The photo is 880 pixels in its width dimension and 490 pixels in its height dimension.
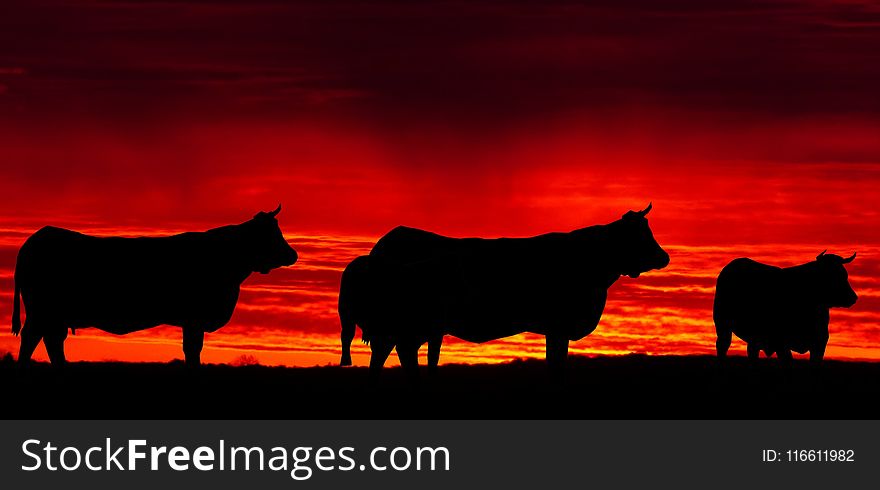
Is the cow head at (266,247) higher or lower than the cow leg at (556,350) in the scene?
higher

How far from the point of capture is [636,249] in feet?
84.9

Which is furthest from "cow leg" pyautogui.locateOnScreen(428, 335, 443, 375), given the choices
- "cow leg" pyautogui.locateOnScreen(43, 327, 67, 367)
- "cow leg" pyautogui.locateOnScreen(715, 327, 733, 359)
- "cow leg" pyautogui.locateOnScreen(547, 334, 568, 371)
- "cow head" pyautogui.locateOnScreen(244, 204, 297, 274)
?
"cow leg" pyautogui.locateOnScreen(715, 327, 733, 359)

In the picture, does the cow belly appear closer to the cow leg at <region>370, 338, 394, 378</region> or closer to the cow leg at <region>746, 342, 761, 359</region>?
the cow leg at <region>370, 338, 394, 378</region>

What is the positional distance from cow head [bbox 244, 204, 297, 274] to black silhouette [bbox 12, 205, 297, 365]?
0.05ft

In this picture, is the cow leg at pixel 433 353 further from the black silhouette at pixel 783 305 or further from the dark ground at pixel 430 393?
the black silhouette at pixel 783 305

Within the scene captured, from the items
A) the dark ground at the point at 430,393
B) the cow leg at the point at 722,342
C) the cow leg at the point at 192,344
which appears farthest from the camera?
the cow leg at the point at 722,342

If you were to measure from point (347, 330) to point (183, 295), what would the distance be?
298 centimetres

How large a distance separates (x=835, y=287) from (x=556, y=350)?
6.39m

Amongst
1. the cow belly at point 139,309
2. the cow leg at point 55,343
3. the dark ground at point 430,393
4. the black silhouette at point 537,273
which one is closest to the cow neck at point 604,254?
the black silhouette at point 537,273

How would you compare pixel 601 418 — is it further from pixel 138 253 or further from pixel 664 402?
pixel 138 253

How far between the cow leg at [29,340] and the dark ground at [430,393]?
0.28 m

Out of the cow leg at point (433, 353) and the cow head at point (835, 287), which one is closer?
the cow leg at point (433, 353)

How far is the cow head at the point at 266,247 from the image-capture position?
83.1ft
